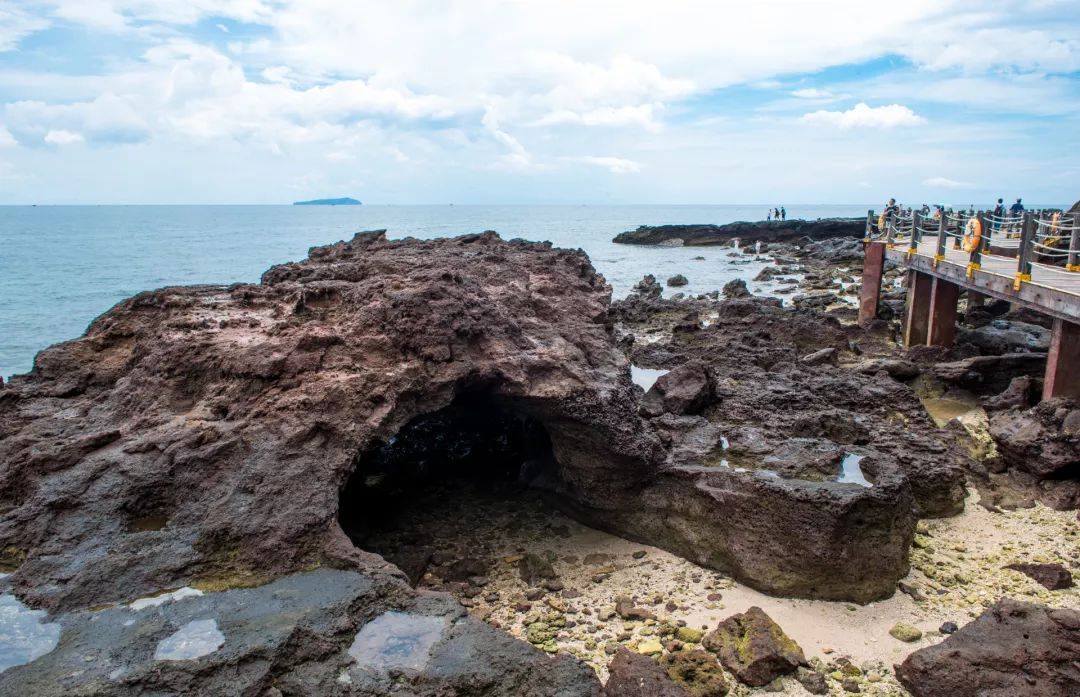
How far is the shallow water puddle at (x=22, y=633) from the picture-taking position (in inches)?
183

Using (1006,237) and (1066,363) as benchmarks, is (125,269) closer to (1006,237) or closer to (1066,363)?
(1006,237)

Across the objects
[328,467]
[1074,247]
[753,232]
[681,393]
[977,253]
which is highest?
[1074,247]

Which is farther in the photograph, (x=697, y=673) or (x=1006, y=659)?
(x=697, y=673)

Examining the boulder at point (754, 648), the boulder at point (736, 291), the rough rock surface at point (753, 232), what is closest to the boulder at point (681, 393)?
the boulder at point (754, 648)

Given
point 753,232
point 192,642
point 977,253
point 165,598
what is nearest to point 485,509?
point 165,598

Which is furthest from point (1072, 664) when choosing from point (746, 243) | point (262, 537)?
point (746, 243)

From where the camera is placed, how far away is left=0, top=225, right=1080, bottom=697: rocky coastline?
5.16m

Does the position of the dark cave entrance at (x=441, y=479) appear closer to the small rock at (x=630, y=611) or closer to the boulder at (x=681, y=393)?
the boulder at (x=681, y=393)

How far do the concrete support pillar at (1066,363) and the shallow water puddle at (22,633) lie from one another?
518 inches

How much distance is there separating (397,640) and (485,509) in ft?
16.0

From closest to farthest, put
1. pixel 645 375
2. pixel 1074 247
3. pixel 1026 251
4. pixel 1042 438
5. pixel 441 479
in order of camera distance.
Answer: pixel 1042 438 < pixel 441 479 < pixel 1026 251 < pixel 1074 247 < pixel 645 375

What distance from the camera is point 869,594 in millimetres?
7738

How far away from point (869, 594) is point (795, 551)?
87 cm

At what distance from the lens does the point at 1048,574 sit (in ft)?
26.5
